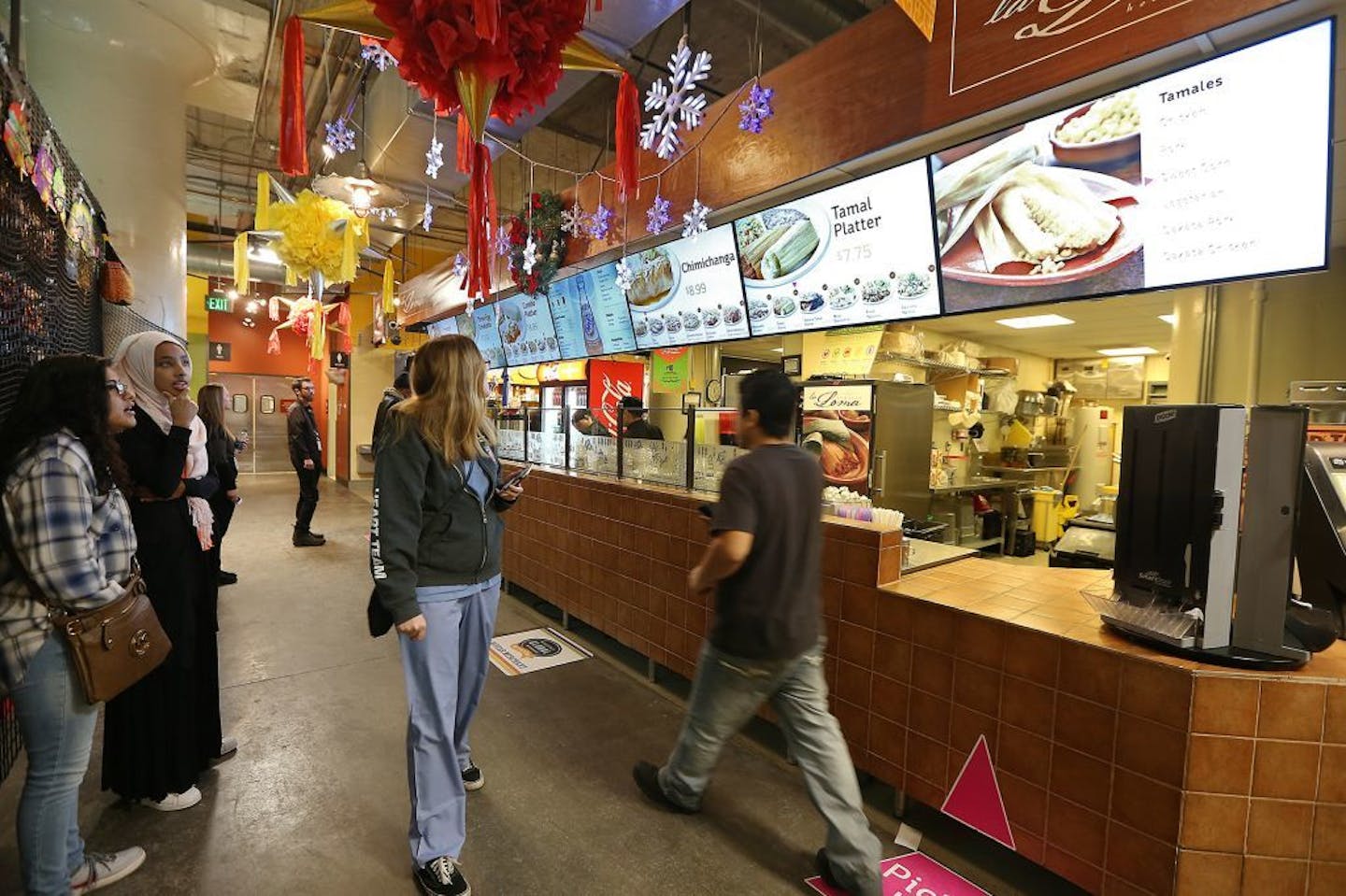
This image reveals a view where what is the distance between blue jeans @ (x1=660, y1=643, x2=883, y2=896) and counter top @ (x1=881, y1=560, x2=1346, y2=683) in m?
0.68

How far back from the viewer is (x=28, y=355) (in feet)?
8.29

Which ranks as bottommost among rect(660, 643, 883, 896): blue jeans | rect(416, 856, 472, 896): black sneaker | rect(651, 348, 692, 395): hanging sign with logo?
rect(416, 856, 472, 896): black sneaker

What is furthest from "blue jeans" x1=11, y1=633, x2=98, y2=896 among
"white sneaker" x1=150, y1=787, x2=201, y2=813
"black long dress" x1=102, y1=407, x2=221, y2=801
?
"white sneaker" x1=150, y1=787, x2=201, y2=813

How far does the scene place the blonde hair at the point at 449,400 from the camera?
206 centimetres

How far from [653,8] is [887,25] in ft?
3.73

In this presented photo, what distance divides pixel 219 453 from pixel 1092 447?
1048 centimetres

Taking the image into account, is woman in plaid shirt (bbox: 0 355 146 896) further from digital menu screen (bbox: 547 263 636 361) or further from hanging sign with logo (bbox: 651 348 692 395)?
hanging sign with logo (bbox: 651 348 692 395)

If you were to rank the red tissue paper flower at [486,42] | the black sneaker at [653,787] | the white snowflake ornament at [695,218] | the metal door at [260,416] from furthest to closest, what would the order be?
1. the metal door at [260,416]
2. the white snowflake ornament at [695,218]
3. the black sneaker at [653,787]
4. the red tissue paper flower at [486,42]

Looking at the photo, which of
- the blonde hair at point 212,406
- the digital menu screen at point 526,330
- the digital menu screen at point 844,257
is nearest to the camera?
the digital menu screen at point 844,257

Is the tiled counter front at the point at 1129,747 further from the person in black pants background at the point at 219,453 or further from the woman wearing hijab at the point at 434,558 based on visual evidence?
the person in black pants background at the point at 219,453

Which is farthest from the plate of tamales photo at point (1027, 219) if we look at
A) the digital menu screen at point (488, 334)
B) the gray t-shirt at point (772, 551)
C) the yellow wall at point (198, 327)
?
the yellow wall at point (198, 327)

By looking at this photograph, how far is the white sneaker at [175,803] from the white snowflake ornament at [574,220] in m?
4.16

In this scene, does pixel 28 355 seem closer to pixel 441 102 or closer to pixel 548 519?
pixel 441 102

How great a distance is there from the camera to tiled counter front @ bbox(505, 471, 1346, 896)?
182cm
